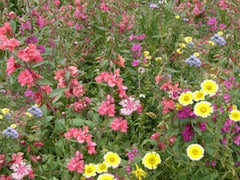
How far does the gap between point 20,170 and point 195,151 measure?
3.19 ft

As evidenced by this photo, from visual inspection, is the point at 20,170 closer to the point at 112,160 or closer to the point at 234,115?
the point at 112,160

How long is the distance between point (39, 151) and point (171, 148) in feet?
3.00

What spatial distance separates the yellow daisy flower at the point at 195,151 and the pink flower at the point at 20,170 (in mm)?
894

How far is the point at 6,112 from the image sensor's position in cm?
246

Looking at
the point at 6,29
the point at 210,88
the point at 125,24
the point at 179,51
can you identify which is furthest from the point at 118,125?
the point at 125,24

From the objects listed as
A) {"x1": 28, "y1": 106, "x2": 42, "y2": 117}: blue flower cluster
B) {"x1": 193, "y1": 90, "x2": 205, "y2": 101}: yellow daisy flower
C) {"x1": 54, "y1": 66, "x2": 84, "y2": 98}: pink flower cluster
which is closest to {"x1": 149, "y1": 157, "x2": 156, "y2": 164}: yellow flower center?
{"x1": 193, "y1": 90, "x2": 205, "y2": 101}: yellow daisy flower

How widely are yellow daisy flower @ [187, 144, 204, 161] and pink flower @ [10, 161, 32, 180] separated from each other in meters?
0.89

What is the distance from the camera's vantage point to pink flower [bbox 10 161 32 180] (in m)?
2.10

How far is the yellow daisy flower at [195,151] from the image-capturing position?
6.52 feet

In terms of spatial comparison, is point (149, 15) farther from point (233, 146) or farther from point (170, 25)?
point (233, 146)

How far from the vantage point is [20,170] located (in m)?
2.12

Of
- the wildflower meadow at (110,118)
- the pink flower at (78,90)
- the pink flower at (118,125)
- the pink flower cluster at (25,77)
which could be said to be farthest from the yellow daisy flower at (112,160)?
the pink flower cluster at (25,77)

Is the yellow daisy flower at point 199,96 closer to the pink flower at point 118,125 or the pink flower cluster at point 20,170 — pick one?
the pink flower at point 118,125

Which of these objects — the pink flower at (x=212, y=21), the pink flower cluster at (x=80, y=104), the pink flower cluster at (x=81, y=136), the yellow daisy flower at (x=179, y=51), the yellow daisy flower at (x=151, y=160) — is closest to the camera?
the yellow daisy flower at (x=151, y=160)
